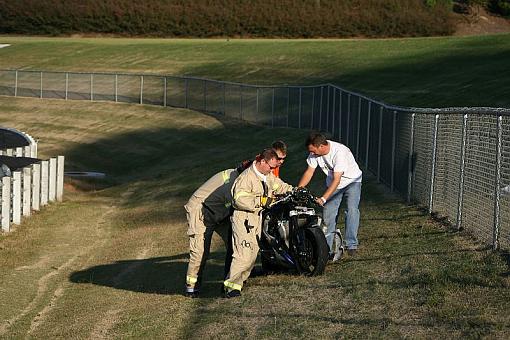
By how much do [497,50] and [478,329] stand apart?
46.8 metres

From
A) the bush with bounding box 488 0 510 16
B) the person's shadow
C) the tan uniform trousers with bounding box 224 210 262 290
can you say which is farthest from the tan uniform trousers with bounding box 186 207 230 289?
the bush with bounding box 488 0 510 16

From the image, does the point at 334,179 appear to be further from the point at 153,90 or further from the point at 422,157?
the point at 153,90

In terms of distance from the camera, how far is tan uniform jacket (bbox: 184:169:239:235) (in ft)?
46.4

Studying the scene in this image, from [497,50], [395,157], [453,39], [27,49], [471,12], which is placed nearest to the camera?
[395,157]

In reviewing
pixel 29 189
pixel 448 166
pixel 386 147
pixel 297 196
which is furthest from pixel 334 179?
pixel 29 189

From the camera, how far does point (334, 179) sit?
14383 mm

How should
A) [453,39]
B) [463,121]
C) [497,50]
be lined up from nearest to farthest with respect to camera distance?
[463,121] → [497,50] → [453,39]

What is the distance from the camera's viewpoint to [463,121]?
15.4 m

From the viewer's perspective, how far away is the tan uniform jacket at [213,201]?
1415 centimetres

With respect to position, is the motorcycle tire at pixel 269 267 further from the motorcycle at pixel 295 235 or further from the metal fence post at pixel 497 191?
the metal fence post at pixel 497 191

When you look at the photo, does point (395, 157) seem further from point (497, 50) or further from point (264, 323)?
point (497, 50)

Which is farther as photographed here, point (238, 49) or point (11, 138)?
point (238, 49)

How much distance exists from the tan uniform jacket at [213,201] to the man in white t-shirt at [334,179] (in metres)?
0.90

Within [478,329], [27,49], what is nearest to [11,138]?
[478,329]
